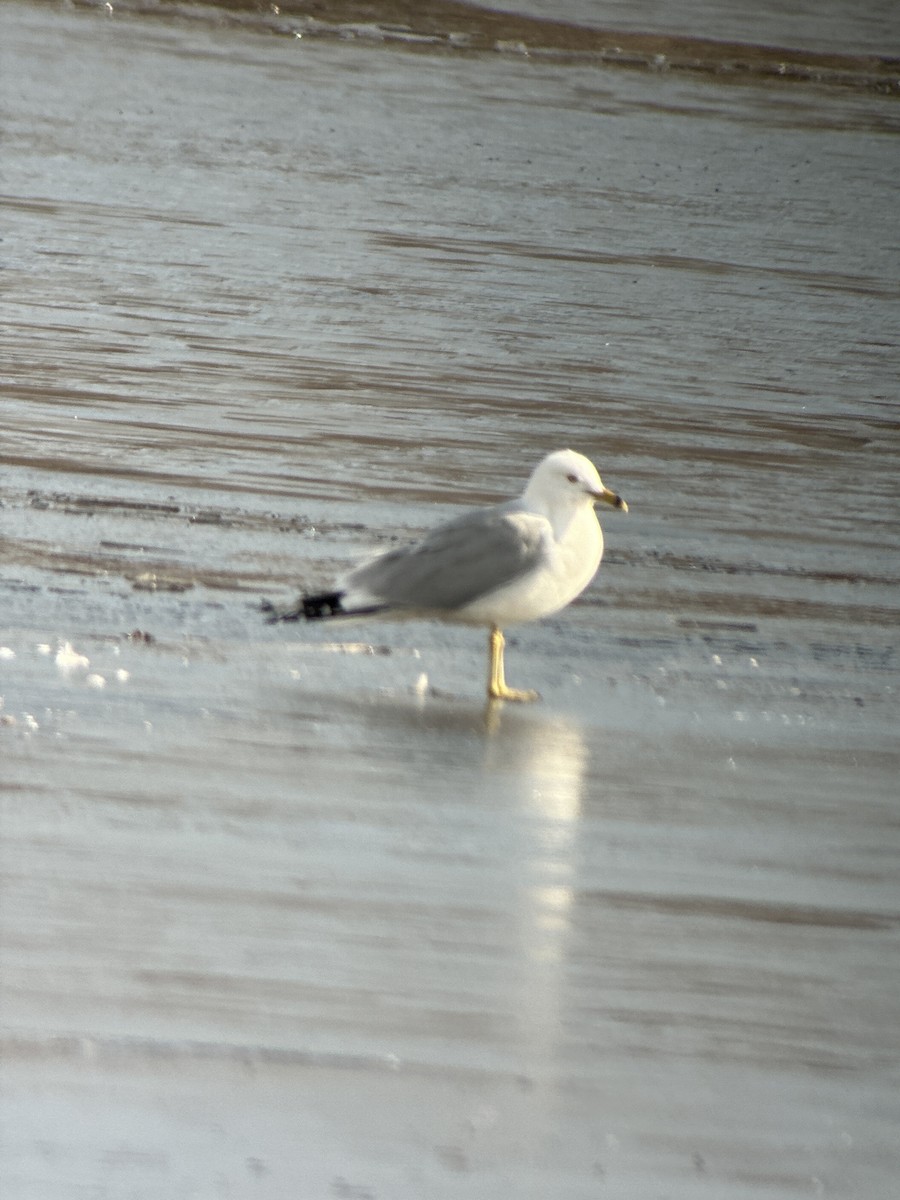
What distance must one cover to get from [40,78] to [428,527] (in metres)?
13.2

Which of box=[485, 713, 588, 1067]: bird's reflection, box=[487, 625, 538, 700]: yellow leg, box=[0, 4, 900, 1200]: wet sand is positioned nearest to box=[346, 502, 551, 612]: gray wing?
box=[487, 625, 538, 700]: yellow leg

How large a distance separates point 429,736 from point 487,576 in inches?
25.1

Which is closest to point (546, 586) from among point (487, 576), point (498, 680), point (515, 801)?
point (487, 576)

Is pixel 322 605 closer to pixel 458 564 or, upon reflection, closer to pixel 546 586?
pixel 458 564

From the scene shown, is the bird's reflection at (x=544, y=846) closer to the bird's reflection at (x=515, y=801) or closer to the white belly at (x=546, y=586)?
the bird's reflection at (x=515, y=801)

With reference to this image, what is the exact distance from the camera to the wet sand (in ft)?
11.2

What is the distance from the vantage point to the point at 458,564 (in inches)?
243

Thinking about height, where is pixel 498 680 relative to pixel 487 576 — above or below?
below

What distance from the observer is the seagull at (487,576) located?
6168 millimetres

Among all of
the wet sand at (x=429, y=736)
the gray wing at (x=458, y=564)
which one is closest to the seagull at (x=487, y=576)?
the gray wing at (x=458, y=564)

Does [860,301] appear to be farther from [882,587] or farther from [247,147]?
[882,587]

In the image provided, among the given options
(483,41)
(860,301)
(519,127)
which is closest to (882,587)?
(860,301)

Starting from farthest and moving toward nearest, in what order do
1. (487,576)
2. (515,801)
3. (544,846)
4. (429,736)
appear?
(487,576)
(429,736)
(515,801)
(544,846)

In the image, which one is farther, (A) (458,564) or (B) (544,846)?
(A) (458,564)
